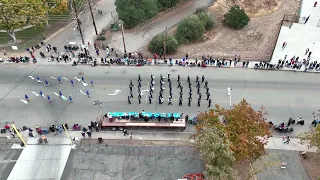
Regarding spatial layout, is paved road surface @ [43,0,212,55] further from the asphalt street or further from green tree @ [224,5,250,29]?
green tree @ [224,5,250,29]

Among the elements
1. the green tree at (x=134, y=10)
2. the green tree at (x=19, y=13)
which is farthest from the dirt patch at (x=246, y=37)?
the green tree at (x=19, y=13)

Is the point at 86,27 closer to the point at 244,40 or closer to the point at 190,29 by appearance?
the point at 190,29

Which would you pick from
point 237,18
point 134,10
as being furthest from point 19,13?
point 237,18

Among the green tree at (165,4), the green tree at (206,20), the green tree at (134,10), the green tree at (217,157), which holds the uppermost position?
the green tree at (165,4)

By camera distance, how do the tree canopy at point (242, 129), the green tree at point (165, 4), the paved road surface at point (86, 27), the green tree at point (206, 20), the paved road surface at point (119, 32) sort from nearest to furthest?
the tree canopy at point (242, 129), the paved road surface at point (86, 27), the paved road surface at point (119, 32), the green tree at point (206, 20), the green tree at point (165, 4)

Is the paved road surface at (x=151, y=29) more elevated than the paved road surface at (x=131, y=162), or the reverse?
the paved road surface at (x=151, y=29)

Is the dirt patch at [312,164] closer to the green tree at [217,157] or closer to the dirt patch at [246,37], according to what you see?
the green tree at [217,157]

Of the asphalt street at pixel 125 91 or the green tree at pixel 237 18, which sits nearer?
the asphalt street at pixel 125 91
